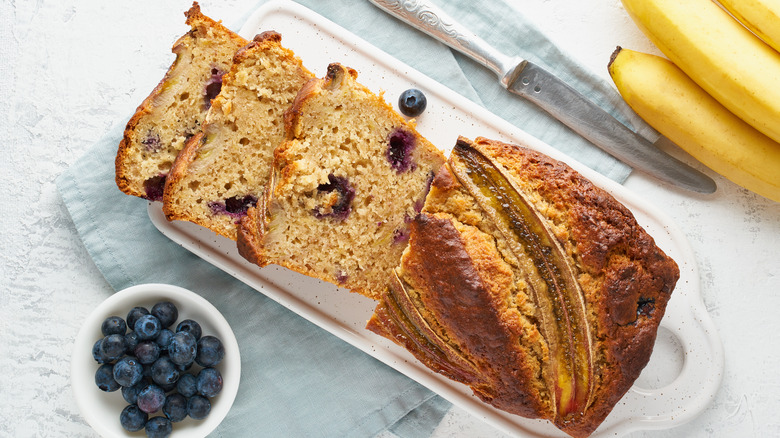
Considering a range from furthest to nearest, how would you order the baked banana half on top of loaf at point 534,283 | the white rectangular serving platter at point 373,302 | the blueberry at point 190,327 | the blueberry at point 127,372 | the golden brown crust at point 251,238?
the white rectangular serving platter at point 373,302
the blueberry at point 190,327
the blueberry at point 127,372
the golden brown crust at point 251,238
the baked banana half on top of loaf at point 534,283

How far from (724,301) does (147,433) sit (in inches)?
124

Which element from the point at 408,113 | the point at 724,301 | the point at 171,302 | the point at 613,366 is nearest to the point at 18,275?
the point at 171,302

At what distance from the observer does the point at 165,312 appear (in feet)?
9.86

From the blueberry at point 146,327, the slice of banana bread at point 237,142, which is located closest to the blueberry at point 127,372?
the blueberry at point 146,327

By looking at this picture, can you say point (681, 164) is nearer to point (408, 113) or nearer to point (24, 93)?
point (408, 113)

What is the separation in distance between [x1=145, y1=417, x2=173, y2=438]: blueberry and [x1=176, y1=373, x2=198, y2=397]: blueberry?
0.53 ft

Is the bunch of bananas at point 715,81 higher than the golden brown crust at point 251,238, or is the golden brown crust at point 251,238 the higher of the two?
the bunch of bananas at point 715,81

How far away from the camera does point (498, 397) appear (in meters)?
2.69

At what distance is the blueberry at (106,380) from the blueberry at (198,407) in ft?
1.24

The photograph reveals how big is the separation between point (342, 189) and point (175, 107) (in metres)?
0.94

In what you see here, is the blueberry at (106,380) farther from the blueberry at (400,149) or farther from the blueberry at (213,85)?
the blueberry at (400,149)

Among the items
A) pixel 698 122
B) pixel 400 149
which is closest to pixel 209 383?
pixel 400 149

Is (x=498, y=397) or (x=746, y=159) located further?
(x=746, y=159)

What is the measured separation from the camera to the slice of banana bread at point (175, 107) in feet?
9.64
